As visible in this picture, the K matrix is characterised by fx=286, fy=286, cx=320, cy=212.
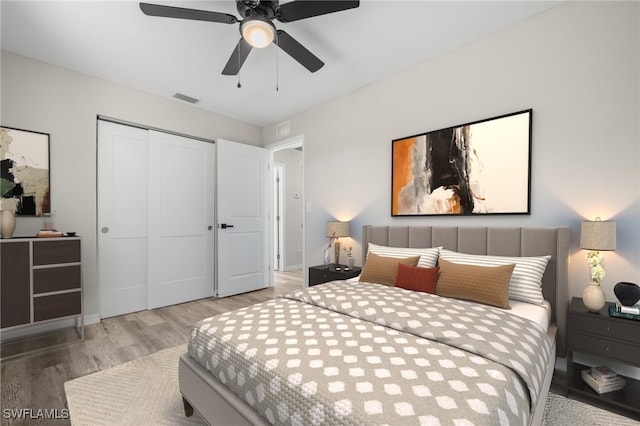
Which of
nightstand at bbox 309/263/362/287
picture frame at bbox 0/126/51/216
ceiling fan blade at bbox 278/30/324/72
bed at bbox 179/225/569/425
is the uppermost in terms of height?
ceiling fan blade at bbox 278/30/324/72

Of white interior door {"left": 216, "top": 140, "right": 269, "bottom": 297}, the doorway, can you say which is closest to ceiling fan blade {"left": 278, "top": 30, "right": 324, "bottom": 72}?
white interior door {"left": 216, "top": 140, "right": 269, "bottom": 297}

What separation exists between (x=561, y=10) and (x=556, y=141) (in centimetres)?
97

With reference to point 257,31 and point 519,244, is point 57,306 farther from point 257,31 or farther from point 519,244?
point 519,244

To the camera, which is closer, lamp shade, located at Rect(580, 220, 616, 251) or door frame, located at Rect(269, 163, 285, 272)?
lamp shade, located at Rect(580, 220, 616, 251)

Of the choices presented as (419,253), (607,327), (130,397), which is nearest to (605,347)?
(607,327)

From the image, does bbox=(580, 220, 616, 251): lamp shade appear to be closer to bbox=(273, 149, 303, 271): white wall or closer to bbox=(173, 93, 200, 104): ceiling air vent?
bbox=(173, 93, 200, 104): ceiling air vent

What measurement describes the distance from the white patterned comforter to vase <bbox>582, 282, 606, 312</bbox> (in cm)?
54

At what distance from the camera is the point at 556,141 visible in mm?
2174

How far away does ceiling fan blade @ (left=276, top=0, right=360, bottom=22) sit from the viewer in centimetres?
172

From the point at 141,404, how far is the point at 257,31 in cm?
248

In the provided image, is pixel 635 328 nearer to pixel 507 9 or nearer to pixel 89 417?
pixel 507 9

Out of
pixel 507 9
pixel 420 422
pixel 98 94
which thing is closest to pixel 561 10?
pixel 507 9

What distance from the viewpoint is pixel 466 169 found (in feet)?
8.57

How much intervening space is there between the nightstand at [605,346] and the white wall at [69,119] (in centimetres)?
433
